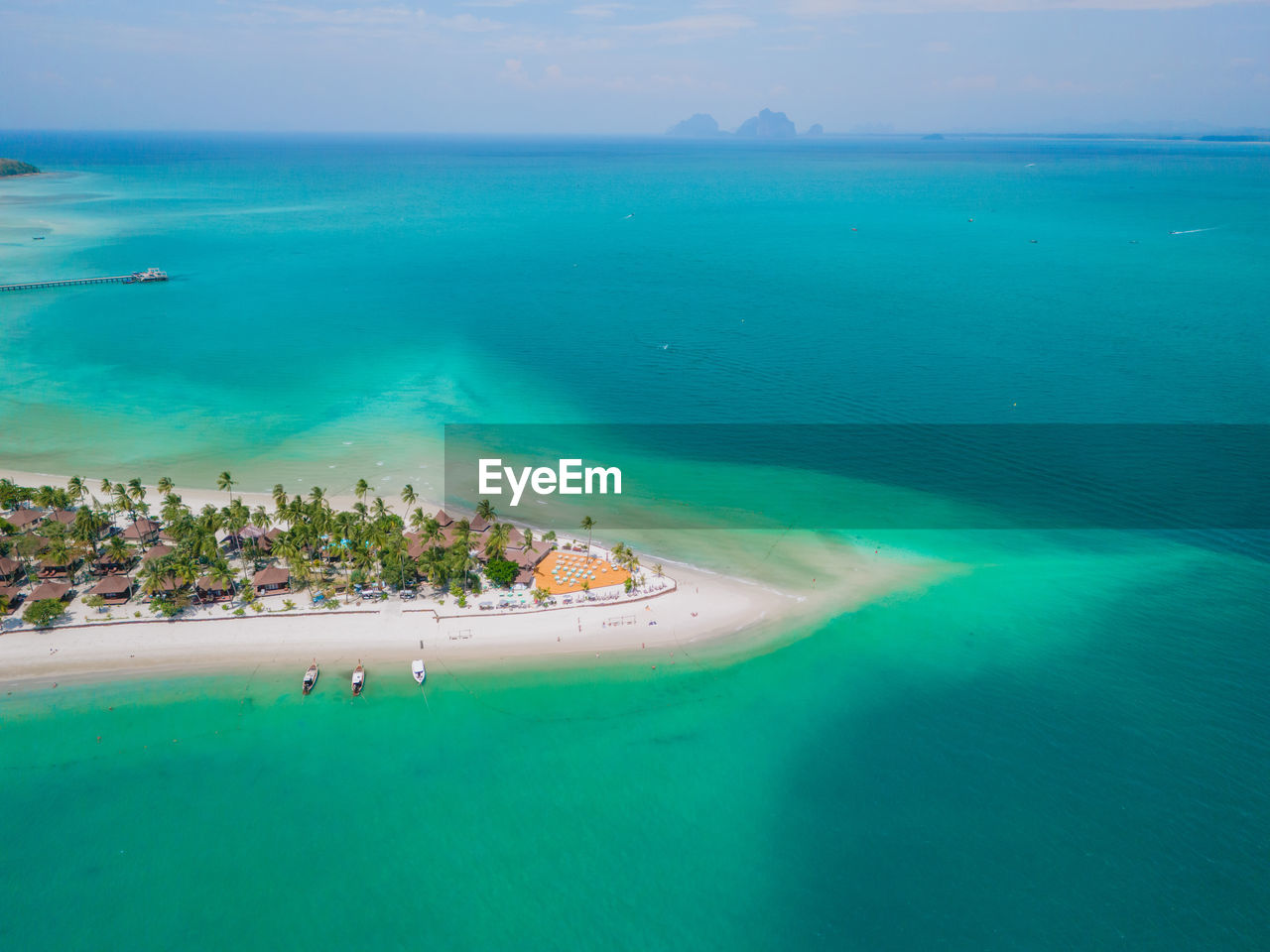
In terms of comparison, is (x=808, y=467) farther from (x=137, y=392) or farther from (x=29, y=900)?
(x=137, y=392)

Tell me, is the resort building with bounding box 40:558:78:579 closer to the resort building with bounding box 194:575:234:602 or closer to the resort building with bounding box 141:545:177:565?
the resort building with bounding box 141:545:177:565

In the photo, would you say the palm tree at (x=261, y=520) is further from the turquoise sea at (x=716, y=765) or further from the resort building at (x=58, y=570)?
the resort building at (x=58, y=570)

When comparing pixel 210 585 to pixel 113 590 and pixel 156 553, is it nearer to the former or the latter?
pixel 113 590

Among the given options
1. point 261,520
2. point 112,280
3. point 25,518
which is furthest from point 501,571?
point 112,280

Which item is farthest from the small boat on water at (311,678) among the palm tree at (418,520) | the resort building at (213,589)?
the palm tree at (418,520)

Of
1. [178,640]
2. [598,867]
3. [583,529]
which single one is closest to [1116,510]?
[583,529]

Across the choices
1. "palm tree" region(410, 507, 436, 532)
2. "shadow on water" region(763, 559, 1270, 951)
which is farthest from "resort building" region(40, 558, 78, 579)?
"shadow on water" region(763, 559, 1270, 951)
